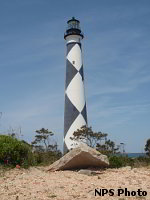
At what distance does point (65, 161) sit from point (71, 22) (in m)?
16.7

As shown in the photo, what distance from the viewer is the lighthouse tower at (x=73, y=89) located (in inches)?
800

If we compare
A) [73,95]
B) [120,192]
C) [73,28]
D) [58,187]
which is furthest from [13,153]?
[73,28]

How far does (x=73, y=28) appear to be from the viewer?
23.0 metres

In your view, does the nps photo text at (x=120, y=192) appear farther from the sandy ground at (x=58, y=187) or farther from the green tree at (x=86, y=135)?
the green tree at (x=86, y=135)

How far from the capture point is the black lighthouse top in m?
22.7

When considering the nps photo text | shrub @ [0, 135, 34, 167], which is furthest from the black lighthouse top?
the nps photo text

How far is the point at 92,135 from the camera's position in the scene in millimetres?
20094

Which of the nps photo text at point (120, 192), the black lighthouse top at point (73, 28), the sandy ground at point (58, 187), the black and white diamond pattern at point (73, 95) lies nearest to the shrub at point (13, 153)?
the sandy ground at point (58, 187)

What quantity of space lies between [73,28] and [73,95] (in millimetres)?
5914

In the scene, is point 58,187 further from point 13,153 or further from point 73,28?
point 73,28

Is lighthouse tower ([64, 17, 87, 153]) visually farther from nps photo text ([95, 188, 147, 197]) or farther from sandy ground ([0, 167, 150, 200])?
nps photo text ([95, 188, 147, 197])

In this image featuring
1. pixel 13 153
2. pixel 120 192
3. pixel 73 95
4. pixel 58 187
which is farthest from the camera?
pixel 73 95

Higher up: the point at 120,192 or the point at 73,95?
the point at 73,95

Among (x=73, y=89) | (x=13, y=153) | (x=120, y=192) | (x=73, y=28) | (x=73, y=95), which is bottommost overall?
(x=120, y=192)
